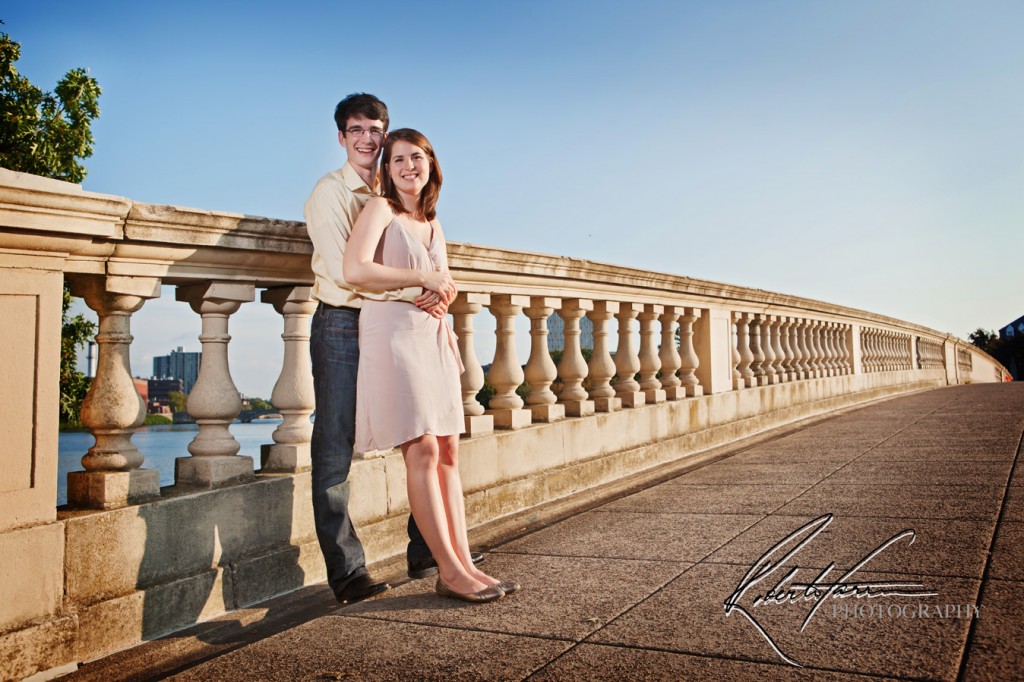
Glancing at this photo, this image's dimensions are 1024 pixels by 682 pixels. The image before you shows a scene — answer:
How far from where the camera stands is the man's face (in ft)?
10.9

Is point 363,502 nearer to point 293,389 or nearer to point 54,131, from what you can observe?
point 293,389

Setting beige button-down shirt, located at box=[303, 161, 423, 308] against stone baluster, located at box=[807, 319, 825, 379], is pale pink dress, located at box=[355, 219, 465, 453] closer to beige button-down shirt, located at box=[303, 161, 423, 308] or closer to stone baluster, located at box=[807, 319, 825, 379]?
beige button-down shirt, located at box=[303, 161, 423, 308]

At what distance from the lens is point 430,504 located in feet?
10.3

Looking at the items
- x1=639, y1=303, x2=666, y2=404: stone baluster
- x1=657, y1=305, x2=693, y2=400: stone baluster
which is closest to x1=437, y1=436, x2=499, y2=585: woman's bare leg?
x1=639, y1=303, x2=666, y2=404: stone baluster

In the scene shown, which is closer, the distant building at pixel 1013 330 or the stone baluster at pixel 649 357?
the stone baluster at pixel 649 357

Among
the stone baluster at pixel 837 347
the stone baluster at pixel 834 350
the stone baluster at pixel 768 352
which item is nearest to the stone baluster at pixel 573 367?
the stone baluster at pixel 768 352

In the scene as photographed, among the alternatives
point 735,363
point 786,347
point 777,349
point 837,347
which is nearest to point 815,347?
point 837,347

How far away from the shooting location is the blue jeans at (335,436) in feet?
10.3

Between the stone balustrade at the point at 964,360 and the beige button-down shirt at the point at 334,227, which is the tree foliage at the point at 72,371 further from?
the stone balustrade at the point at 964,360

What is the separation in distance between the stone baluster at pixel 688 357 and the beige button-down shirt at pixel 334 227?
5.01 metres

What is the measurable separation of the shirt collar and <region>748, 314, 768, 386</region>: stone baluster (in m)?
7.10

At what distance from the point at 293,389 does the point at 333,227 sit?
0.84 m

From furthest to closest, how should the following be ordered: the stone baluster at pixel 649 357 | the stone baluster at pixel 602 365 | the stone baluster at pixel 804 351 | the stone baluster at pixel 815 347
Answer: the stone baluster at pixel 815 347 → the stone baluster at pixel 804 351 → the stone baluster at pixel 649 357 → the stone baluster at pixel 602 365

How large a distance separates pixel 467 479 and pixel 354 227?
1881 millimetres
